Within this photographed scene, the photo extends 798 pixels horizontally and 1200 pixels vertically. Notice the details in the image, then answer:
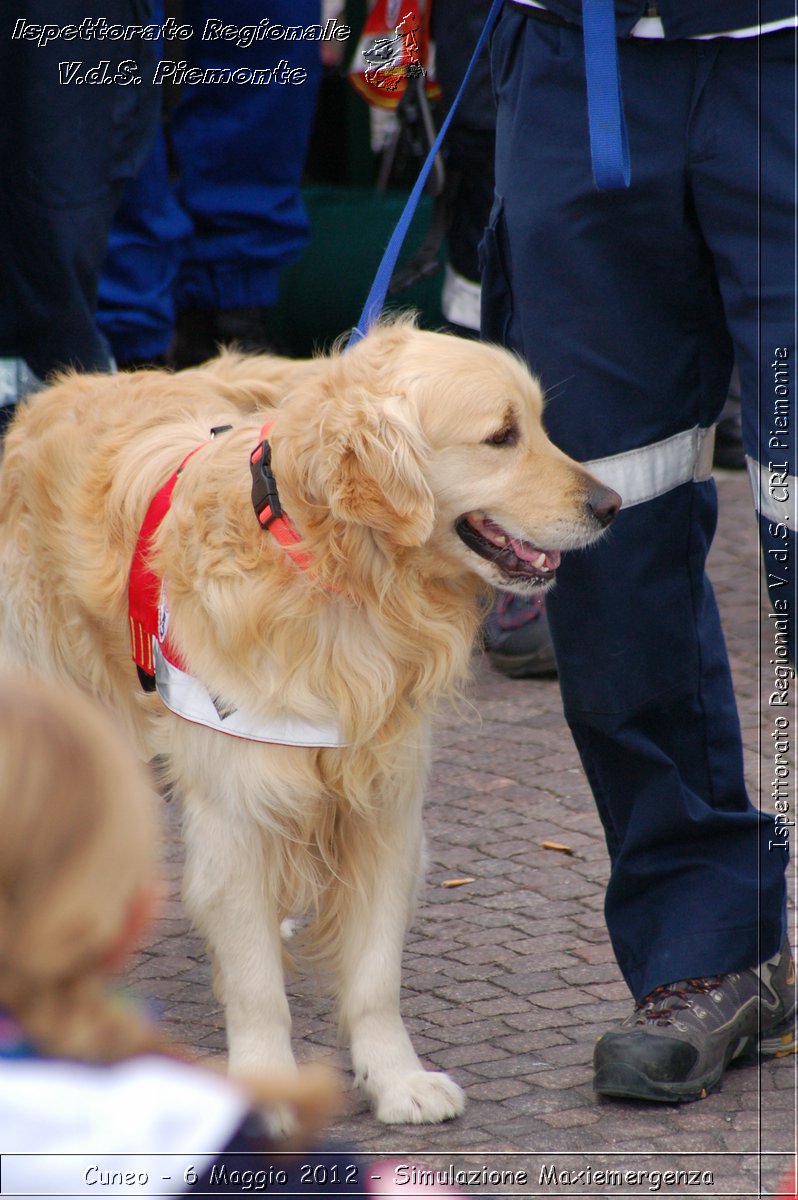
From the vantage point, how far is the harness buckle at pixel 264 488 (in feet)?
9.20

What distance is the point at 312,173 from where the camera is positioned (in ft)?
28.9

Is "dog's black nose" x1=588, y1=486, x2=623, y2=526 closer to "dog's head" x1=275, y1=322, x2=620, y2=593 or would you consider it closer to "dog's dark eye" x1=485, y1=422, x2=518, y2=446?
"dog's head" x1=275, y1=322, x2=620, y2=593

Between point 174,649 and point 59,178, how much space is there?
210 centimetres

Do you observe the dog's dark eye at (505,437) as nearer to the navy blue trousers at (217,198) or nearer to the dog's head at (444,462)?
the dog's head at (444,462)

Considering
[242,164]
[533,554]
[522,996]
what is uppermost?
[533,554]

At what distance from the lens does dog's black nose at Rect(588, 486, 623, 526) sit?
280 centimetres

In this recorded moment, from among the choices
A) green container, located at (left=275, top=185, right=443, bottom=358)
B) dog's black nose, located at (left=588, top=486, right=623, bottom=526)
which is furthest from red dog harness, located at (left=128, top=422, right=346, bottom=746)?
green container, located at (left=275, top=185, right=443, bottom=358)

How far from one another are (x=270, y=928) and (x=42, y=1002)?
1.59 meters

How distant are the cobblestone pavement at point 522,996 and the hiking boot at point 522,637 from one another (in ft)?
0.51

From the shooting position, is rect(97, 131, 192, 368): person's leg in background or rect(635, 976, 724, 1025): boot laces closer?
rect(635, 976, 724, 1025): boot laces

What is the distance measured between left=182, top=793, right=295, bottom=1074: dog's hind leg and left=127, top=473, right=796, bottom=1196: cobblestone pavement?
9.1 inches

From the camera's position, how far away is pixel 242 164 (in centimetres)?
635

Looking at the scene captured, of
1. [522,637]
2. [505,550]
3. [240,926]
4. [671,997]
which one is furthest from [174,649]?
[522,637]

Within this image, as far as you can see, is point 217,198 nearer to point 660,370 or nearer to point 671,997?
point 660,370
